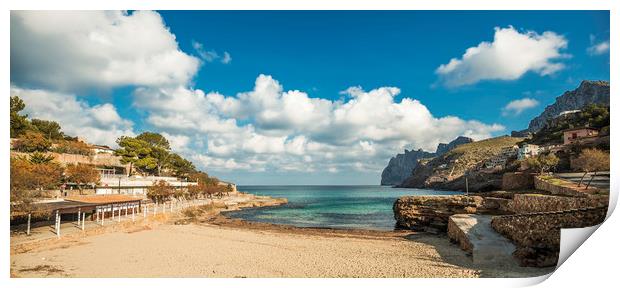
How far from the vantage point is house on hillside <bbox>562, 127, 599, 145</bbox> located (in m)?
22.8

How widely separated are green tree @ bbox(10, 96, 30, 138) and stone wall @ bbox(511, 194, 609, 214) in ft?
109

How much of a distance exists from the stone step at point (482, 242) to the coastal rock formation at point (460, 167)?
187 feet

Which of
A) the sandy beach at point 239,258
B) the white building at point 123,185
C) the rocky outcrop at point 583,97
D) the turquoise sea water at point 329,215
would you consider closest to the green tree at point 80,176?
the white building at point 123,185

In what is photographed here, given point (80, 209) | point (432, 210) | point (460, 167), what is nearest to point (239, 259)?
point (80, 209)

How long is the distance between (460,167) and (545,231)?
291ft

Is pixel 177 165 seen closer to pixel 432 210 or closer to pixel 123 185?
pixel 123 185

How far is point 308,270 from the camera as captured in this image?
994cm

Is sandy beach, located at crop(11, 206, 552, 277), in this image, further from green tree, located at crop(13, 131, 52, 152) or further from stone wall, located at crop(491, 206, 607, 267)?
green tree, located at crop(13, 131, 52, 152)

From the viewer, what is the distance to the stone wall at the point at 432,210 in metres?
21.0

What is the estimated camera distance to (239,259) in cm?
1121
